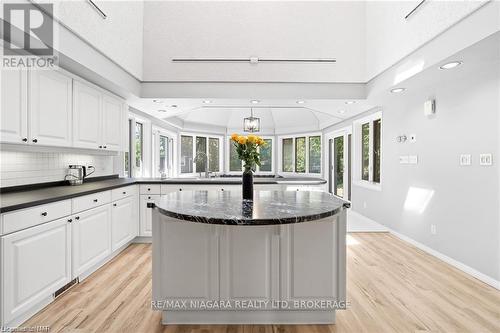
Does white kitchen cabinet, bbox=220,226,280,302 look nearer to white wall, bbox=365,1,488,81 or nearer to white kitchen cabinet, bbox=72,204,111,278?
white kitchen cabinet, bbox=72,204,111,278

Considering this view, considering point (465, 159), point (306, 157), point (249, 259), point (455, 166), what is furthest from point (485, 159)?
point (306, 157)

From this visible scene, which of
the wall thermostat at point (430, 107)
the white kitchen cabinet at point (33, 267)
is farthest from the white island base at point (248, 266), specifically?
the wall thermostat at point (430, 107)

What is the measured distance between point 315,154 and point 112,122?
19.7ft

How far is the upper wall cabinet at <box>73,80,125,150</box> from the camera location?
2.99 metres

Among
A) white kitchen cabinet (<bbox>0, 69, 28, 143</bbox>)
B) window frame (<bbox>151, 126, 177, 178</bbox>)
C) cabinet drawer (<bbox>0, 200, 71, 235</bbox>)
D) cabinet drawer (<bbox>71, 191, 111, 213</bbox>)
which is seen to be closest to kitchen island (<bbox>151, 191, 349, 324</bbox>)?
cabinet drawer (<bbox>0, 200, 71, 235</bbox>)

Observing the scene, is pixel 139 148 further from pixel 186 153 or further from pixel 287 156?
pixel 287 156

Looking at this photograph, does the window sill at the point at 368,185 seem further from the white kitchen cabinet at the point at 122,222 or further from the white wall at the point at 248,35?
the white kitchen cabinet at the point at 122,222

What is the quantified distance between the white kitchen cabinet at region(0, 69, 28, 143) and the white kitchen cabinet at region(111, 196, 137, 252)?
129 cm

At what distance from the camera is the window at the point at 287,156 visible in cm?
884

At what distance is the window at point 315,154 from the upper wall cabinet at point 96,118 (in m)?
5.75

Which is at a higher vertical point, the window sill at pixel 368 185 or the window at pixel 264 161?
the window at pixel 264 161

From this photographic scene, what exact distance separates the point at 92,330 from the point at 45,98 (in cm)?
204

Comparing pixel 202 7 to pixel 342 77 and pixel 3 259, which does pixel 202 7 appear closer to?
pixel 342 77

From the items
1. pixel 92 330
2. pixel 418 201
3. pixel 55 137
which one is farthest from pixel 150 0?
pixel 418 201
